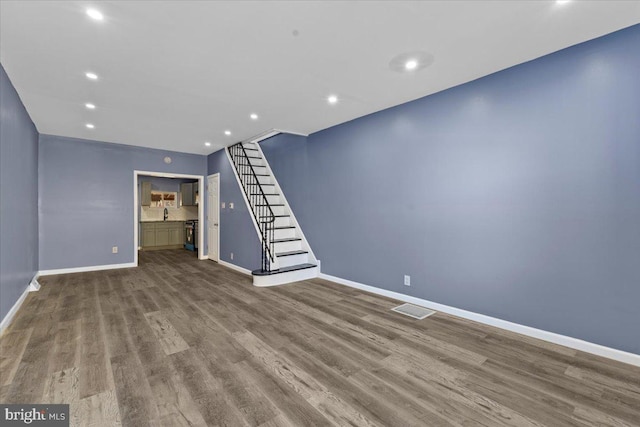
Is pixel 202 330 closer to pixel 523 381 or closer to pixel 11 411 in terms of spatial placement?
pixel 11 411

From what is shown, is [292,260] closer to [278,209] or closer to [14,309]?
[278,209]

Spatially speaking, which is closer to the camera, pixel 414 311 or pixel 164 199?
pixel 414 311

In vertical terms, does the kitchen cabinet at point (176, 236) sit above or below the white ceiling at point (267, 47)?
below

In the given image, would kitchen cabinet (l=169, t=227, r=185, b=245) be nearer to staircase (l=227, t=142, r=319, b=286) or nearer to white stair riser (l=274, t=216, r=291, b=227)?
staircase (l=227, t=142, r=319, b=286)

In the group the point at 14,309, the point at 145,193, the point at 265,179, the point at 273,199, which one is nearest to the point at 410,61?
the point at 273,199

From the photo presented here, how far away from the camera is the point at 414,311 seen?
3.55 m

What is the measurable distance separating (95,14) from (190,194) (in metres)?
7.52

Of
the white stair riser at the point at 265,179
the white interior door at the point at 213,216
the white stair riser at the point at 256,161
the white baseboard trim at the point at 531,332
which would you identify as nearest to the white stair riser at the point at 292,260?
the white baseboard trim at the point at 531,332

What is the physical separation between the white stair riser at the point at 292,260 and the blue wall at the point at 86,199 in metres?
3.74

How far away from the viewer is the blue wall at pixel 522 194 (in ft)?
7.91

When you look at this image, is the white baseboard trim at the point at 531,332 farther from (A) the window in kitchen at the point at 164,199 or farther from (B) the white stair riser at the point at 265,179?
(A) the window in kitchen at the point at 164,199

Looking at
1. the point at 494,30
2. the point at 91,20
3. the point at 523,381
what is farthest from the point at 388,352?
the point at 91,20

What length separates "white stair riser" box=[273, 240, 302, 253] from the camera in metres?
5.34

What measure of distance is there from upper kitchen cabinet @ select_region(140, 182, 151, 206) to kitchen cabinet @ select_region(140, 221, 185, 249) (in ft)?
2.13
